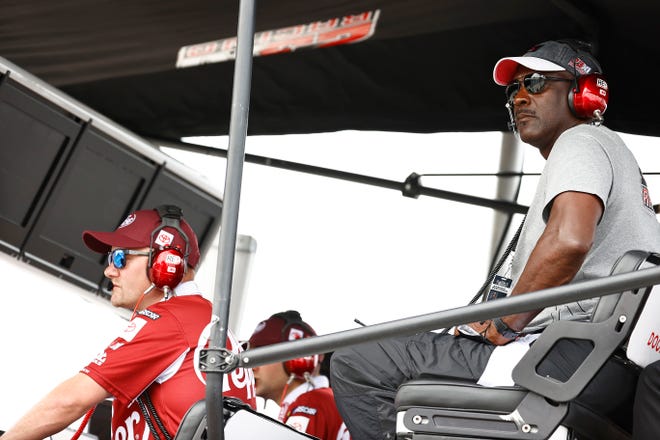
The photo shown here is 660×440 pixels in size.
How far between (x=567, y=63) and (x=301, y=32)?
2500 mm

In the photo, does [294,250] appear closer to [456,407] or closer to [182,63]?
[182,63]

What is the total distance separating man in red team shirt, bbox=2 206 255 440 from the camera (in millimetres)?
2584

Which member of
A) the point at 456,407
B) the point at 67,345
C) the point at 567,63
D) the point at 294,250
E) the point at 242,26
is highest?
the point at 294,250

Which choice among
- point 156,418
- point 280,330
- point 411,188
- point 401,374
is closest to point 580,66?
point 401,374

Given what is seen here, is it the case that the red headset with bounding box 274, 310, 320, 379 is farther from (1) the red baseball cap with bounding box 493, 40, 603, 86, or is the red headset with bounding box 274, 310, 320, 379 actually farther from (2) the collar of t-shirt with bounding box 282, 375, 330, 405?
(1) the red baseball cap with bounding box 493, 40, 603, 86

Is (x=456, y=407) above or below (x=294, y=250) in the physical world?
below

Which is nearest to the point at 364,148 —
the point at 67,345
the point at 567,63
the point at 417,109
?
the point at 417,109

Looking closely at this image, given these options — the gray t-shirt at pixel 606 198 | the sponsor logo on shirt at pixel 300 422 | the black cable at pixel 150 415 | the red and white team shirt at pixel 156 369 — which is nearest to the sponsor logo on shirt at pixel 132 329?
the red and white team shirt at pixel 156 369

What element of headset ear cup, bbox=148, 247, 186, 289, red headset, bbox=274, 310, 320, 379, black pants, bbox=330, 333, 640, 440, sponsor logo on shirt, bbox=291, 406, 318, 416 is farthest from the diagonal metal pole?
red headset, bbox=274, 310, 320, 379

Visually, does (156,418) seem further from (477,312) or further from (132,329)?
(477,312)

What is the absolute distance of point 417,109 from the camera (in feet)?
17.3

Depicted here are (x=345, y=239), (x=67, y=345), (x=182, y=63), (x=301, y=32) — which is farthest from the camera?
(x=345, y=239)

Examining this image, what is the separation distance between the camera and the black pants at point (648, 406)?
1.79 meters

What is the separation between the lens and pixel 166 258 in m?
3.05
